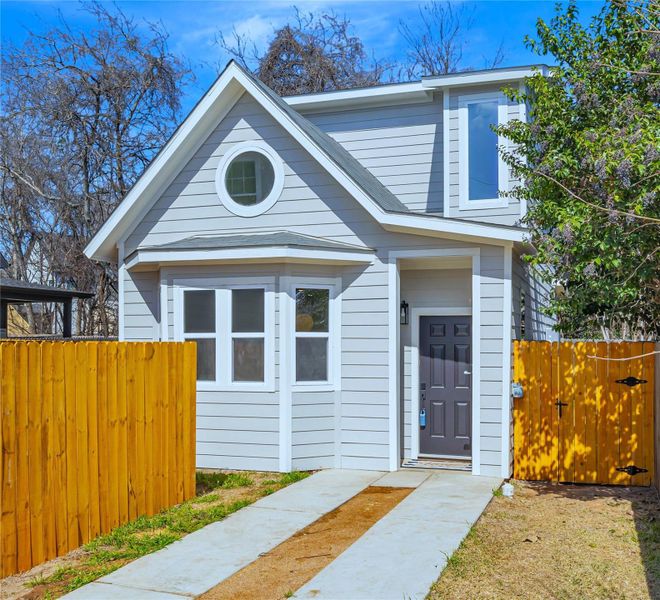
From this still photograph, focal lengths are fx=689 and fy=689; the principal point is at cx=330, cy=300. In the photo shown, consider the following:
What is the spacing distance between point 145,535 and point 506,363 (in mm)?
4956

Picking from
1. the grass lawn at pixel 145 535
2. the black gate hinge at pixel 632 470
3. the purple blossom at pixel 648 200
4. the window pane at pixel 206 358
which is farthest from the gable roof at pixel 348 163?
the black gate hinge at pixel 632 470

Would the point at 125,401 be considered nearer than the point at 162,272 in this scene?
Yes

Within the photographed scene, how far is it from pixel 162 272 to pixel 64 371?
417cm

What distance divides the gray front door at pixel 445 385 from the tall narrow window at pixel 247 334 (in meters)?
2.47

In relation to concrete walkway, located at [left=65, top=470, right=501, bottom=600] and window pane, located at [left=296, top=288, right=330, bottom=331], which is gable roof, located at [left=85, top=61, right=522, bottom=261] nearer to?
window pane, located at [left=296, top=288, right=330, bottom=331]

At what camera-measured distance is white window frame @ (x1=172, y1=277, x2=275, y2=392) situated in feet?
30.5

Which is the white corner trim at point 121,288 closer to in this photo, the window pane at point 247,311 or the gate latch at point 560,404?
the window pane at point 247,311

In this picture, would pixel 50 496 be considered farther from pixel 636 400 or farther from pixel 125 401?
pixel 636 400

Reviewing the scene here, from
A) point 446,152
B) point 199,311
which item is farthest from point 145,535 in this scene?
point 446,152

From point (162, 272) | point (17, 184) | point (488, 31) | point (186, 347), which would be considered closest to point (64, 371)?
point (186, 347)

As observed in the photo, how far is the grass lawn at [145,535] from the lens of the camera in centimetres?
507

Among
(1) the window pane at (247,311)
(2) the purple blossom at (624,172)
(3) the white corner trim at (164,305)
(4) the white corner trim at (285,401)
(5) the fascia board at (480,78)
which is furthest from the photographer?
(5) the fascia board at (480,78)

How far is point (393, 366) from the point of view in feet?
30.7

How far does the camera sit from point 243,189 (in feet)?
33.5
